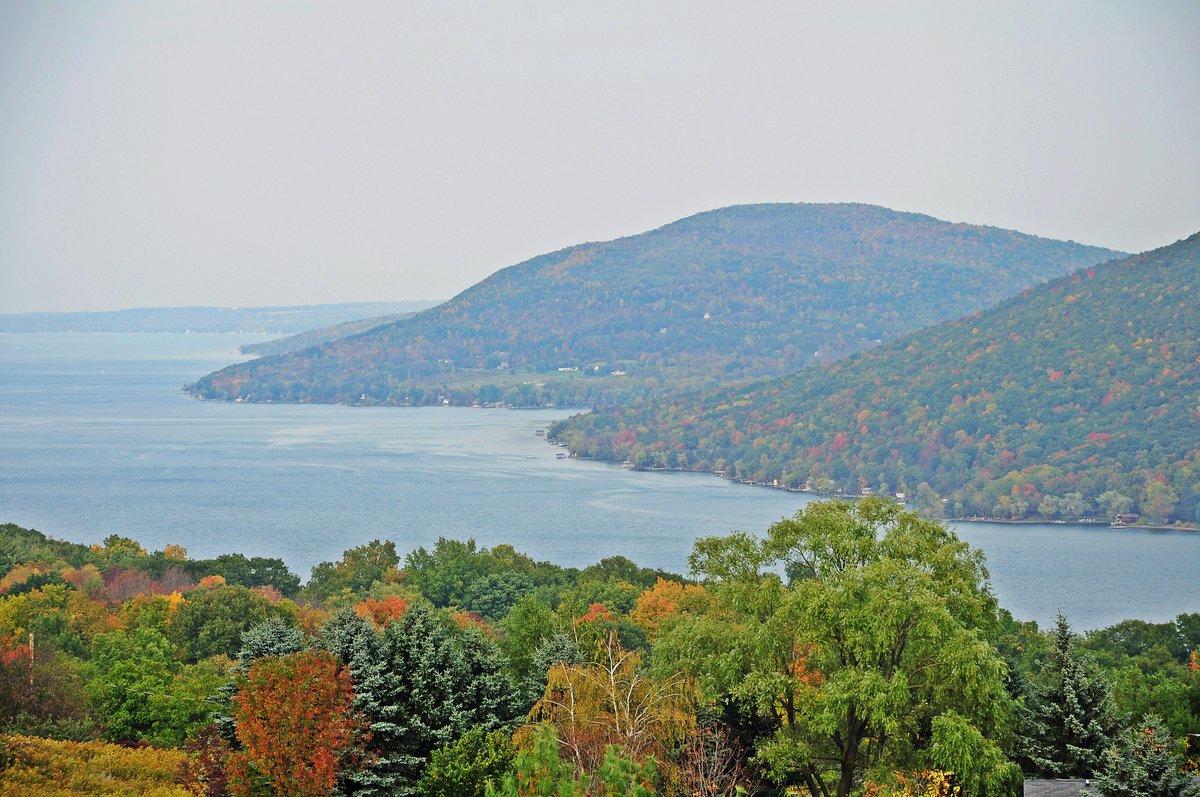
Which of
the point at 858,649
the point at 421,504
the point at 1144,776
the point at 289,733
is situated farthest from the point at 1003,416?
the point at 289,733

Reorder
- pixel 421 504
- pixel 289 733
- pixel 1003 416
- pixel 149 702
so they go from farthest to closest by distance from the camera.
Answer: pixel 1003 416 < pixel 421 504 < pixel 149 702 < pixel 289 733

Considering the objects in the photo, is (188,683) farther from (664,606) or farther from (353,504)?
(353,504)

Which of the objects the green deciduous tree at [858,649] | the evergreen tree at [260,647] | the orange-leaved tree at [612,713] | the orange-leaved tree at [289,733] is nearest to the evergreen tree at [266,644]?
the evergreen tree at [260,647]

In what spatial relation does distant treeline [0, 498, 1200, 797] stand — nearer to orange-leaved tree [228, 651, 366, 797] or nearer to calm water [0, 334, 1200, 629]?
orange-leaved tree [228, 651, 366, 797]

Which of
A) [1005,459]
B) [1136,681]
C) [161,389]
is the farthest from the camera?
[161,389]

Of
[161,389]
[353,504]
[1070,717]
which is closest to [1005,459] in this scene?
[353,504]

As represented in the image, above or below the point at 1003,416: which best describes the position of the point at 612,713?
below

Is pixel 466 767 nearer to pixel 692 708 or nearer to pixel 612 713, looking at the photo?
pixel 612 713
